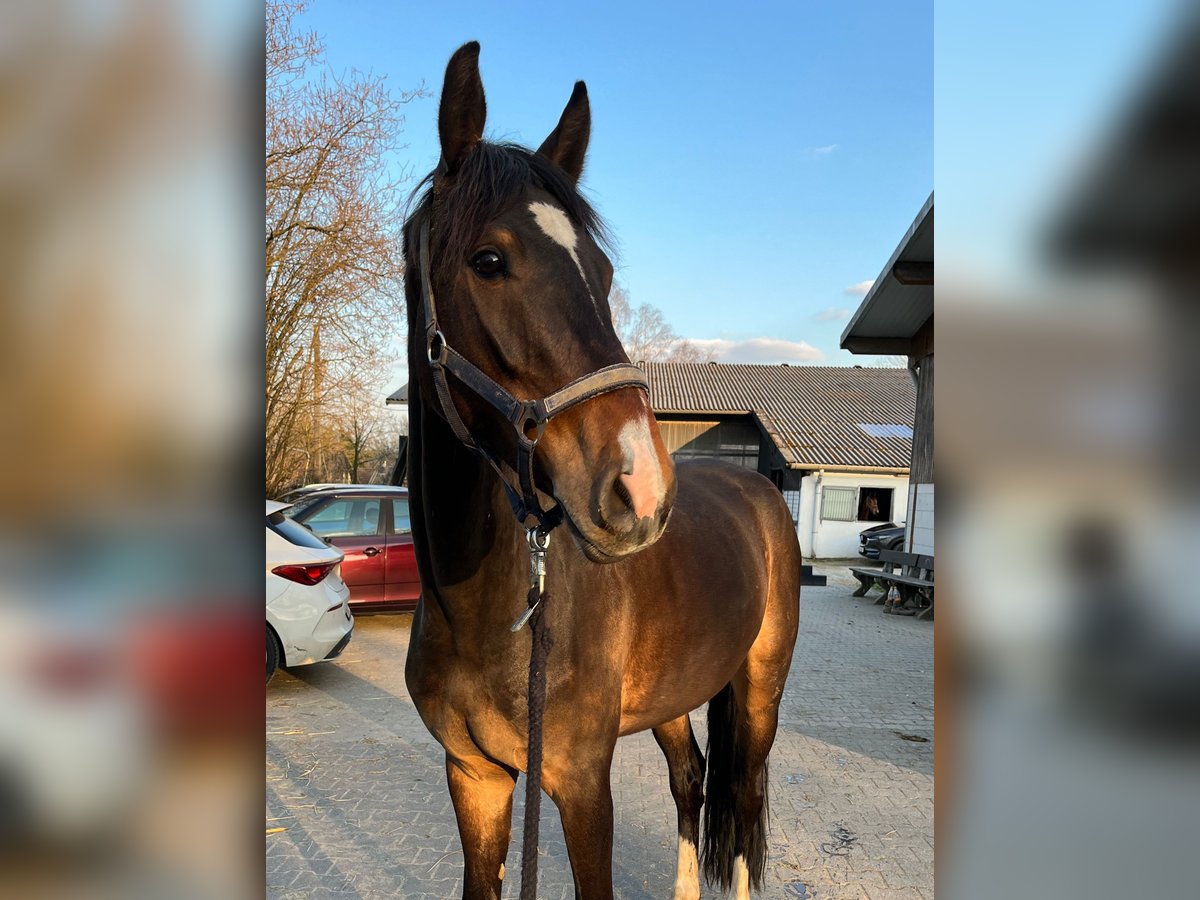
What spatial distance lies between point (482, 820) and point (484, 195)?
1695 mm

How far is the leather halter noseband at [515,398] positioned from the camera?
1300mm

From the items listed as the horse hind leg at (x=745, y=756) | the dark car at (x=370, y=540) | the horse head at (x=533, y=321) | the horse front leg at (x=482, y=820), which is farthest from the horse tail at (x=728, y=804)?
the dark car at (x=370, y=540)

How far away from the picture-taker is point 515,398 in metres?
1.40

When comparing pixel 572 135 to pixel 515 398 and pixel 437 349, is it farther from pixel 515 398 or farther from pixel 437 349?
pixel 515 398

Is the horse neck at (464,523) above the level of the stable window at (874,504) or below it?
above

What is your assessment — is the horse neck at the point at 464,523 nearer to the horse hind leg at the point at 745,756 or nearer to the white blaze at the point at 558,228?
the white blaze at the point at 558,228

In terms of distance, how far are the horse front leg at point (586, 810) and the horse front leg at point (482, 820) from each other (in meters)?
0.25

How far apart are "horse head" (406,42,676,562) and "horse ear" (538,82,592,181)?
0.32 m
